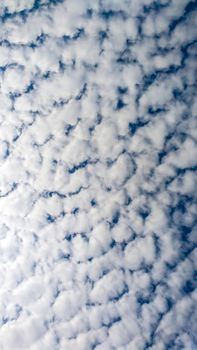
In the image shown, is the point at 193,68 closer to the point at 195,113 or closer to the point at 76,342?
the point at 195,113

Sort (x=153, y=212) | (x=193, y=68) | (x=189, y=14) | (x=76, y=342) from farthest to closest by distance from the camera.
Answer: (x=76, y=342) < (x=153, y=212) < (x=193, y=68) < (x=189, y=14)

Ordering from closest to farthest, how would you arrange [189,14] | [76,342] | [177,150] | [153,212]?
[189,14] → [177,150] → [153,212] → [76,342]

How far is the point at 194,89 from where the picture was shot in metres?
3.52

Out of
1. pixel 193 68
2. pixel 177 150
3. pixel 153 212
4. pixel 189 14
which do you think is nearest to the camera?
pixel 189 14

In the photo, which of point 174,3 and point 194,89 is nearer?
point 174,3

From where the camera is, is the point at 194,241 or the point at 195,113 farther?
the point at 194,241

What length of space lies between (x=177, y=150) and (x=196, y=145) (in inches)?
8.2

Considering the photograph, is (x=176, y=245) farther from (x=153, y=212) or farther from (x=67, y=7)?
(x=67, y=7)

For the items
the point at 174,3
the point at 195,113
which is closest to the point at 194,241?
the point at 195,113

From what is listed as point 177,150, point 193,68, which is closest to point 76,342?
point 177,150

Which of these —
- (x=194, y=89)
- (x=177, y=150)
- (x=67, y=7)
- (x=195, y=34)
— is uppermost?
(x=67, y=7)

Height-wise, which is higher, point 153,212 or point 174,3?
point 174,3

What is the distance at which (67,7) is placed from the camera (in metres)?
3.50

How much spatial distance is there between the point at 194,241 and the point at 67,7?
279 centimetres
